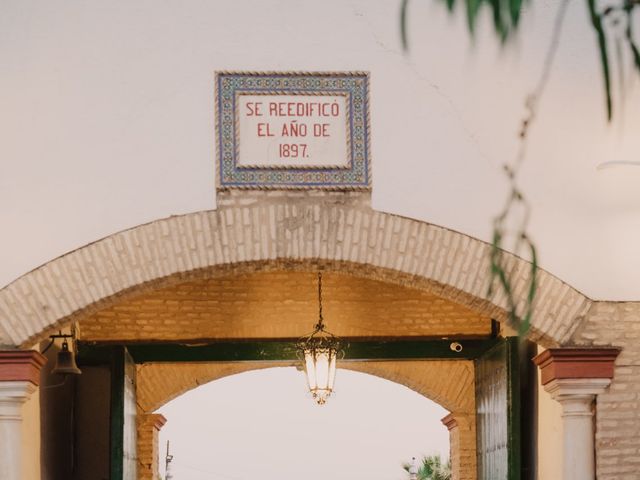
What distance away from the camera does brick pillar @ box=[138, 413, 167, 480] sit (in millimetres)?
12344

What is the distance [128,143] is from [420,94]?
65.1 inches

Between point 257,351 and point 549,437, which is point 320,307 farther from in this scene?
point 549,437

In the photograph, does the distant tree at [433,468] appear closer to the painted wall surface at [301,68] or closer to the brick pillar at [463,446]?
the brick pillar at [463,446]

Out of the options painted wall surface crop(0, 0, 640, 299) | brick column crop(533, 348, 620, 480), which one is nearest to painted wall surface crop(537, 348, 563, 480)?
brick column crop(533, 348, 620, 480)

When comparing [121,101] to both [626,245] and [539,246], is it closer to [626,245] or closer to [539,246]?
[539,246]

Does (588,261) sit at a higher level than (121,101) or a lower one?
lower

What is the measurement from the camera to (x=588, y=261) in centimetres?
794

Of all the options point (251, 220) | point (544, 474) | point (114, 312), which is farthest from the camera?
point (114, 312)

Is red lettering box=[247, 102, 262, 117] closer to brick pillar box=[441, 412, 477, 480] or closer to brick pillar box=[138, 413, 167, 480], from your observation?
brick pillar box=[138, 413, 167, 480]

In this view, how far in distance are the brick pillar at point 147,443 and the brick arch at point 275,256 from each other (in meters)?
4.94

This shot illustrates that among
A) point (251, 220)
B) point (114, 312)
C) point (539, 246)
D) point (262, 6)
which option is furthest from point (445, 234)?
point (114, 312)

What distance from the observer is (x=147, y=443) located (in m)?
12.5

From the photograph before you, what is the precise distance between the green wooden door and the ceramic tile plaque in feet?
6.43

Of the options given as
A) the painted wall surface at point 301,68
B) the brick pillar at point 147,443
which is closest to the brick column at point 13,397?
the painted wall surface at point 301,68
